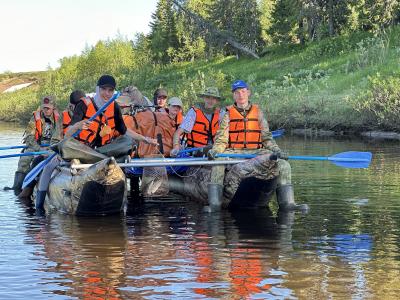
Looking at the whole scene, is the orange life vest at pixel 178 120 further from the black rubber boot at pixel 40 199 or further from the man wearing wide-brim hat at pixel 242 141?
the black rubber boot at pixel 40 199

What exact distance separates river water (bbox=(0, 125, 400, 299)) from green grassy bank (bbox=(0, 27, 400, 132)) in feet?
44.2

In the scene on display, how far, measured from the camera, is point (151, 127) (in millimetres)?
11844

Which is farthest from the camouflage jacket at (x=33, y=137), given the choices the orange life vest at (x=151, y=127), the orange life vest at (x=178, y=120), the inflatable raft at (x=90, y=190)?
the inflatable raft at (x=90, y=190)

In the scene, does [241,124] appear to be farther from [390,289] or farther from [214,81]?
[214,81]

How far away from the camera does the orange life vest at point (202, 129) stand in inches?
452

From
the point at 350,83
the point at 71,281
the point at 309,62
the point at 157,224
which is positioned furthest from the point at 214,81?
the point at 71,281

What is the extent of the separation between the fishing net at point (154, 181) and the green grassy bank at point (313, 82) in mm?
13310

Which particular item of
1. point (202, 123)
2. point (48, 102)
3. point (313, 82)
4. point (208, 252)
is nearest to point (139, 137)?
point (202, 123)

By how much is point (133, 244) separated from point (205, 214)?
2188 millimetres

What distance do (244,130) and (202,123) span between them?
1.38 m

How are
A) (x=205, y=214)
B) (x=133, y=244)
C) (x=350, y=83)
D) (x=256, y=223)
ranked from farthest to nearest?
(x=350, y=83) → (x=205, y=214) → (x=256, y=223) → (x=133, y=244)

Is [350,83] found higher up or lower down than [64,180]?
higher up

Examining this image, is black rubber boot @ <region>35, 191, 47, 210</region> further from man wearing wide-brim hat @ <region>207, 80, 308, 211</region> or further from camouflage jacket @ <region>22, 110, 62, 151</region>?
man wearing wide-brim hat @ <region>207, 80, 308, 211</region>

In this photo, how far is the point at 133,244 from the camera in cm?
812
